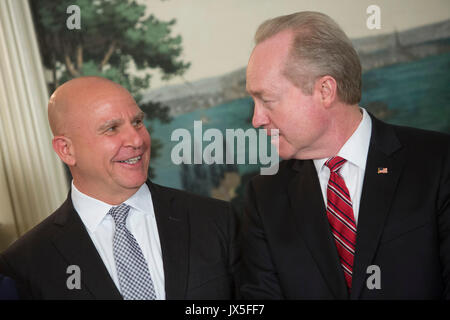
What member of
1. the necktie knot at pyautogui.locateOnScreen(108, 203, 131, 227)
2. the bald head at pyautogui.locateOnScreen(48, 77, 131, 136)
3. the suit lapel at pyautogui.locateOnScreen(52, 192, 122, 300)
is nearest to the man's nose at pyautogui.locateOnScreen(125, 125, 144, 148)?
the bald head at pyautogui.locateOnScreen(48, 77, 131, 136)

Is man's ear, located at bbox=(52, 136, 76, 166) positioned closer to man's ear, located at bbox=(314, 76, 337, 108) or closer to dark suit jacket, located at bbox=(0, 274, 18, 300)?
dark suit jacket, located at bbox=(0, 274, 18, 300)

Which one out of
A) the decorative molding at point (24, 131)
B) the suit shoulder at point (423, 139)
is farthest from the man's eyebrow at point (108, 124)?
the decorative molding at point (24, 131)

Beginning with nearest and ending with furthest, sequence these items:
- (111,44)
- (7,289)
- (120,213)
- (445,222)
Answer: (7,289) → (445,222) → (120,213) → (111,44)

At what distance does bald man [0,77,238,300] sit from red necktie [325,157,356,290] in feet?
1.48

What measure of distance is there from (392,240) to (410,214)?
4.6 inches

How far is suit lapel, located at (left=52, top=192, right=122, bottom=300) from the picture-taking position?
201 centimetres

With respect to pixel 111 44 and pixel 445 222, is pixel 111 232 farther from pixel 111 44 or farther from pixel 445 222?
pixel 111 44

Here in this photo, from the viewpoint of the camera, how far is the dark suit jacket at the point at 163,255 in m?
2.02

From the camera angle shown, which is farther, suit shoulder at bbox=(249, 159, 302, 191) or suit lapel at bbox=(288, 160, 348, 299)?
suit shoulder at bbox=(249, 159, 302, 191)

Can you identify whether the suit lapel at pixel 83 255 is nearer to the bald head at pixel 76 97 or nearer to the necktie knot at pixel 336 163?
the bald head at pixel 76 97

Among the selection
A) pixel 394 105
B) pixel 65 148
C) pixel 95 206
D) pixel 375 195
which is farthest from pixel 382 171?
pixel 394 105

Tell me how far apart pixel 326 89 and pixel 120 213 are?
957 mm

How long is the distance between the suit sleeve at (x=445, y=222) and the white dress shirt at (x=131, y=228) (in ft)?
3.44

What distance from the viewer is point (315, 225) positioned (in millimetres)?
2107
